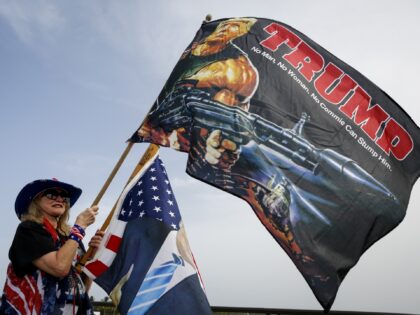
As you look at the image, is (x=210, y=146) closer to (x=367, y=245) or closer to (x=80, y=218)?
(x=80, y=218)

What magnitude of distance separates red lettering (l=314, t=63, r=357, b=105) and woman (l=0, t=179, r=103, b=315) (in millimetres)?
2240

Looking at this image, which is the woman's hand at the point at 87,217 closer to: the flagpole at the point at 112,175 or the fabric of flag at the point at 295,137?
the flagpole at the point at 112,175

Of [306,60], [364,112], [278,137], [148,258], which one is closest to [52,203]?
[148,258]

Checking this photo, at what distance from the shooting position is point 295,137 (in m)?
3.38

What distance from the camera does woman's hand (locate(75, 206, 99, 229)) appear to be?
286 centimetres

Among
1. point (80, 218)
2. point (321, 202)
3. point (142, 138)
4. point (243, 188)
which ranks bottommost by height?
point (80, 218)

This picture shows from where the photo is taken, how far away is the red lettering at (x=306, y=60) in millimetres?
3781

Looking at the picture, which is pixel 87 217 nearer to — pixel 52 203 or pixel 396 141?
pixel 52 203

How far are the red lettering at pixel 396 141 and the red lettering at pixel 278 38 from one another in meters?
1.19

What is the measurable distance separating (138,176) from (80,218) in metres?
0.70

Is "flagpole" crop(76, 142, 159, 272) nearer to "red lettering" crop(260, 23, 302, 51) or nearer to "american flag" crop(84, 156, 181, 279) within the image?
"american flag" crop(84, 156, 181, 279)

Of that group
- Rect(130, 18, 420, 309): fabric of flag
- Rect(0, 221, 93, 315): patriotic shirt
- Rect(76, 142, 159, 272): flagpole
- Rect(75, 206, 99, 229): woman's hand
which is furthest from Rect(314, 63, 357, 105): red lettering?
Rect(0, 221, 93, 315): patriotic shirt

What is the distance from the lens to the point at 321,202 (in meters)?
3.09

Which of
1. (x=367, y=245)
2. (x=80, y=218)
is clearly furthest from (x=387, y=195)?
(x=80, y=218)
